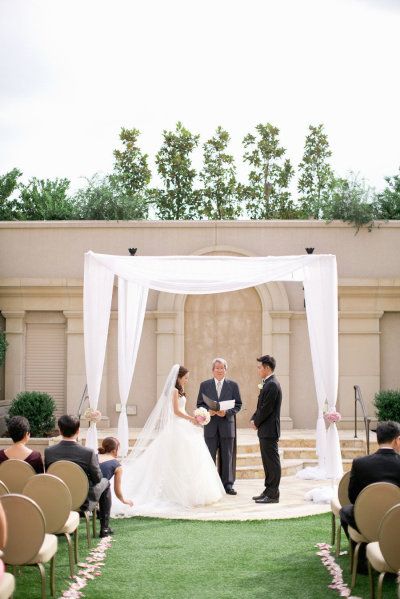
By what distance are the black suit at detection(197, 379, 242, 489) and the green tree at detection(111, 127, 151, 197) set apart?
18.8 m

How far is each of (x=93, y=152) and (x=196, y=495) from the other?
1946 cm

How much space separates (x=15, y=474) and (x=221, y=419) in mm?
4552

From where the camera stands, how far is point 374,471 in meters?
7.20

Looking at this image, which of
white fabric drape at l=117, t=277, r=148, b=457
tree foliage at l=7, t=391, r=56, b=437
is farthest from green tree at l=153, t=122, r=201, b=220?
white fabric drape at l=117, t=277, r=148, b=457

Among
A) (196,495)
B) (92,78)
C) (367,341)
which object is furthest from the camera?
(92,78)

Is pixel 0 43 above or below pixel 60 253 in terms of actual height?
above

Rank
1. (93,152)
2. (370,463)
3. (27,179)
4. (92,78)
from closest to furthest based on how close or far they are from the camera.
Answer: (370,463) → (92,78) → (27,179) → (93,152)

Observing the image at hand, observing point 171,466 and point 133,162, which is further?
point 133,162

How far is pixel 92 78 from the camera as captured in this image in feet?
81.8

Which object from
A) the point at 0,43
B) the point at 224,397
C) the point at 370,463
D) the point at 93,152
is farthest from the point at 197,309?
the point at 93,152

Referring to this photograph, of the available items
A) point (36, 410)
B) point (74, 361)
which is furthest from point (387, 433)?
point (74, 361)

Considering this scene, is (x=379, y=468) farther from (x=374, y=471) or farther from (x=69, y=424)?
(x=69, y=424)

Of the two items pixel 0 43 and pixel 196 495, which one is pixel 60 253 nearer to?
pixel 0 43

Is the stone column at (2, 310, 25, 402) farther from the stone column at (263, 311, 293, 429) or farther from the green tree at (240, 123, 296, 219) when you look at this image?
the green tree at (240, 123, 296, 219)
